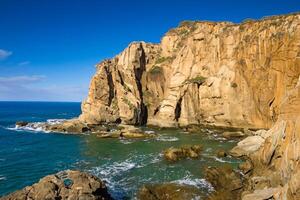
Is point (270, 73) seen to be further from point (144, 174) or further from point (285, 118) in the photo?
point (144, 174)

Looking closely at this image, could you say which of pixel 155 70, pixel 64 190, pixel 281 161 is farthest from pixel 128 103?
pixel 64 190

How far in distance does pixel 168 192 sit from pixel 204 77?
53.2 meters

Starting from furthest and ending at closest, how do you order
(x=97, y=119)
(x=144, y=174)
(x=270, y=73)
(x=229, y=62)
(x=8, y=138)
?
(x=97, y=119)
(x=229, y=62)
(x=8, y=138)
(x=270, y=73)
(x=144, y=174)

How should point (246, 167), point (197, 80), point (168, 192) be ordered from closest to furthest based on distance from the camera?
1. point (168, 192)
2. point (246, 167)
3. point (197, 80)

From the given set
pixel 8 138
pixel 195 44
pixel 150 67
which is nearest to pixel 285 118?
pixel 195 44

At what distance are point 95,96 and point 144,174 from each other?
166 ft

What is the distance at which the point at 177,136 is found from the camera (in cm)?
6694

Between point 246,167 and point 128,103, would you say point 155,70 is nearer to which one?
point 128,103

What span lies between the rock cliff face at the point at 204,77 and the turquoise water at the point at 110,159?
8.93 metres

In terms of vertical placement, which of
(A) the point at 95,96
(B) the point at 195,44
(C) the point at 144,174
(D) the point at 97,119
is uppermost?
(B) the point at 195,44

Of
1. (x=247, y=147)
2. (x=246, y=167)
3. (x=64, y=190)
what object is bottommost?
(x=246, y=167)

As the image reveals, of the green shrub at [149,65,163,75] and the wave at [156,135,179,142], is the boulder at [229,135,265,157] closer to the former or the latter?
the wave at [156,135,179,142]

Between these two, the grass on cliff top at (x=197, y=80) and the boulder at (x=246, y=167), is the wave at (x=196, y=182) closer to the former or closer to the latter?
the boulder at (x=246, y=167)

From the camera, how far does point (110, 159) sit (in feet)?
155
